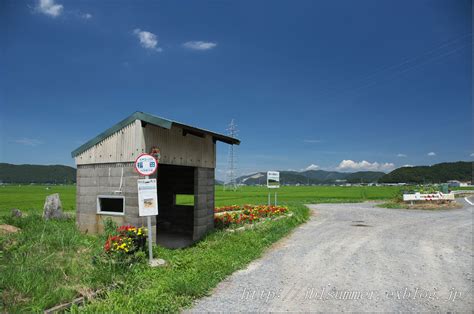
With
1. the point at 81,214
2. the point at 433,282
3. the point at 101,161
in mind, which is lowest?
the point at 433,282

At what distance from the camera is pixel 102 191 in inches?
397

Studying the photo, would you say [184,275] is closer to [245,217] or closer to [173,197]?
[245,217]

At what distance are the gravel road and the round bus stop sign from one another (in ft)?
11.2

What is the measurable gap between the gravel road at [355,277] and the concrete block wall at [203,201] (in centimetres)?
285

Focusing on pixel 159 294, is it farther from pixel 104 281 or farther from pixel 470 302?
pixel 470 302

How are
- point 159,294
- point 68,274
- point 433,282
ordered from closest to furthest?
1. point 159,294
2. point 68,274
3. point 433,282

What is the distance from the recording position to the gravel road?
18.5 feet

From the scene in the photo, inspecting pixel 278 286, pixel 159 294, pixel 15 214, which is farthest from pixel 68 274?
pixel 15 214

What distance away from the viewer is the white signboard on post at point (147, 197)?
25.3 ft

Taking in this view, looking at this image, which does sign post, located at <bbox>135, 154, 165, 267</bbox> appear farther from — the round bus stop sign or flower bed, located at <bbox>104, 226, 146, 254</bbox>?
flower bed, located at <bbox>104, 226, 146, 254</bbox>

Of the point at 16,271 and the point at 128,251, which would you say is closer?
the point at 16,271

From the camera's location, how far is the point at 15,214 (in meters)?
13.1

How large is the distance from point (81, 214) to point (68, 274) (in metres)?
4.79

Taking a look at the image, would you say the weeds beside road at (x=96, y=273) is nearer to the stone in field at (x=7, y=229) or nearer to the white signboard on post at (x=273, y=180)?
the stone in field at (x=7, y=229)
